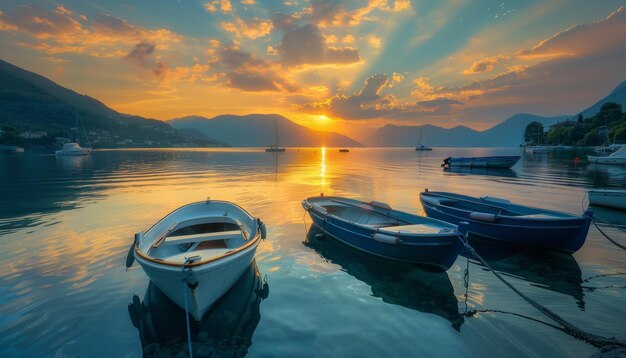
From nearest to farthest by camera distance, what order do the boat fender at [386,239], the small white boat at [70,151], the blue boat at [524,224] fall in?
the boat fender at [386,239] < the blue boat at [524,224] < the small white boat at [70,151]

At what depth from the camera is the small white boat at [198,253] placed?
22.4 feet

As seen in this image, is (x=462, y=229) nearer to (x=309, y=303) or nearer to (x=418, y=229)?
(x=418, y=229)

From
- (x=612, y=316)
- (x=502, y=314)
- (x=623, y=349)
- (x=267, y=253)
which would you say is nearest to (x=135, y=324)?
(x=267, y=253)

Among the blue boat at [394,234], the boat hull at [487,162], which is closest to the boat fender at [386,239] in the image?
the blue boat at [394,234]

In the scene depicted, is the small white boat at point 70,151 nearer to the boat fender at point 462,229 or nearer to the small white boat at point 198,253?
the small white boat at point 198,253

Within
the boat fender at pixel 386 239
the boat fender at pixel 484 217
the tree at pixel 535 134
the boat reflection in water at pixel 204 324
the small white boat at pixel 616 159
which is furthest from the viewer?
the tree at pixel 535 134

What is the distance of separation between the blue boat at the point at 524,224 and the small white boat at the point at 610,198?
1208 cm

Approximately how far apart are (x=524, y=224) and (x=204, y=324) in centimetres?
1357

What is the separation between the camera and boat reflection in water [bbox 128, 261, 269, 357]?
22.3ft

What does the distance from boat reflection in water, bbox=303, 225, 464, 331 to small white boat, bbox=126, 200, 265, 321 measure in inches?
163

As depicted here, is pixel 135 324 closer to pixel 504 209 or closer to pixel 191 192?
pixel 504 209

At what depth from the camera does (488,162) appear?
6041 centimetres

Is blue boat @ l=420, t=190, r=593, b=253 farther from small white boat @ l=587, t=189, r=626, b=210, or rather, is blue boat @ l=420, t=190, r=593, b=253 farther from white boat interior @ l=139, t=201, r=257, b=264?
small white boat @ l=587, t=189, r=626, b=210

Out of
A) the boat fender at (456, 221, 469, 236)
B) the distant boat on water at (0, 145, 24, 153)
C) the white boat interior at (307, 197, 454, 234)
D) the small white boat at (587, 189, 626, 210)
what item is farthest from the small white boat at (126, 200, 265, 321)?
the distant boat on water at (0, 145, 24, 153)
